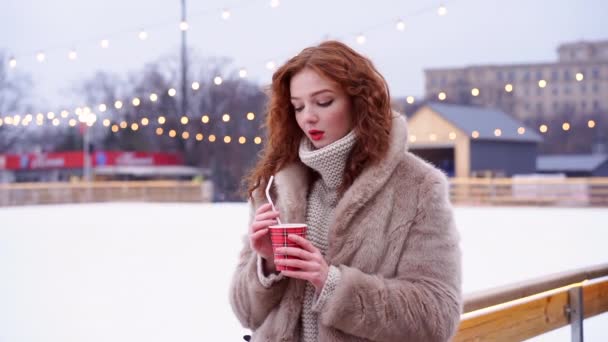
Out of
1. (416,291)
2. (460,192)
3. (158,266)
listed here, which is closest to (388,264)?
(416,291)

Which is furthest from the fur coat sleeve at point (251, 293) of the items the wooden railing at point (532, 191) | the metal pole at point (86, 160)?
the metal pole at point (86, 160)

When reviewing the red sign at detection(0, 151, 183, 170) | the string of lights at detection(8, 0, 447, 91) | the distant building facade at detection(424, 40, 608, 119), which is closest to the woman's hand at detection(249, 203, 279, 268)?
the string of lights at detection(8, 0, 447, 91)

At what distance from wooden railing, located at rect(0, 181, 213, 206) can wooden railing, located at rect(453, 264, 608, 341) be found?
1390 cm

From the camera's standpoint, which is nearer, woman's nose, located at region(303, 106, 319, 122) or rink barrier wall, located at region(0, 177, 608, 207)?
woman's nose, located at region(303, 106, 319, 122)

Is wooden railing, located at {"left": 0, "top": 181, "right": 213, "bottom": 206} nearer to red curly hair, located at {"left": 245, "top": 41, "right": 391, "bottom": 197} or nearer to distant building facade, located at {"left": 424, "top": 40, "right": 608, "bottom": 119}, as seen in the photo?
distant building facade, located at {"left": 424, "top": 40, "right": 608, "bottom": 119}

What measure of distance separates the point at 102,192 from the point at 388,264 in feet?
54.9

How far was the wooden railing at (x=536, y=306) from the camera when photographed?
73.0 inches

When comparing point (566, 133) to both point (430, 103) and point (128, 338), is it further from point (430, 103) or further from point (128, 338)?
point (128, 338)

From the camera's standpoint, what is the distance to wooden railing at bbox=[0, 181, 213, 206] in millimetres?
15508

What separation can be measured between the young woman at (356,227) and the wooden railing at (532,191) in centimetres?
1313

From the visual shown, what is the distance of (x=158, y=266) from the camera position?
6059 mm

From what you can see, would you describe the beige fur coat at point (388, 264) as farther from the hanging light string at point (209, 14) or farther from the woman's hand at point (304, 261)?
the hanging light string at point (209, 14)

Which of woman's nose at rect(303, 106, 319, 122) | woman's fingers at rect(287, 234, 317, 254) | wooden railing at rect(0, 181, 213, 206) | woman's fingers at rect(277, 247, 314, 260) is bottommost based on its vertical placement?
wooden railing at rect(0, 181, 213, 206)

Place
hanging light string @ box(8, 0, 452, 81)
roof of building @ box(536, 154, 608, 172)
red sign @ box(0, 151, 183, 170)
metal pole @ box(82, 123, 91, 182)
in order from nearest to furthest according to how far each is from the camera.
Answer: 1. hanging light string @ box(8, 0, 452, 81)
2. roof of building @ box(536, 154, 608, 172)
3. metal pole @ box(82, 123, 91, 182)
4. red sign @ box(0, 151, 183, 170)
